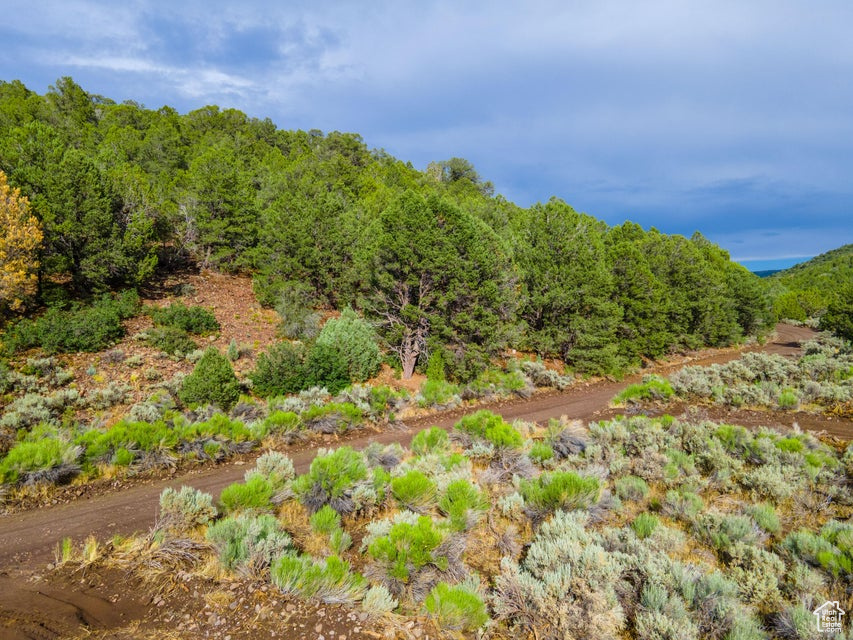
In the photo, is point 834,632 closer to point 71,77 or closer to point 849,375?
point 849,375

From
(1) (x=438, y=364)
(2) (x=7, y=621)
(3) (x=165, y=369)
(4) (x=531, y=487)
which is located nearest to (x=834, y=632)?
(4) (x=531, y=487)

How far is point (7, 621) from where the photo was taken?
3551mm

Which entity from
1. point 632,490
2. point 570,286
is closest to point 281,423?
point 632,490

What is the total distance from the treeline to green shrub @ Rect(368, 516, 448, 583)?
41.3ft

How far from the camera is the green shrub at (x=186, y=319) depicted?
1811 centimetres

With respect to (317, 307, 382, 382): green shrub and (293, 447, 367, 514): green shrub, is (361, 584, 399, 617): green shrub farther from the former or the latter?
(317, 307, 382, 382): green shrub

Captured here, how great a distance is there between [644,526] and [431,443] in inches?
188

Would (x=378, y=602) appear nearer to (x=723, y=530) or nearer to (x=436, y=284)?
(x=723, y=530)

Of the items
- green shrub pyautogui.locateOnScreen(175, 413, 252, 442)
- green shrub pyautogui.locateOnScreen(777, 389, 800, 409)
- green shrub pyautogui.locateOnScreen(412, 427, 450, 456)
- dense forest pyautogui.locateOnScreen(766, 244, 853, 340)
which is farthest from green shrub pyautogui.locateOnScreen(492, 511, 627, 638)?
dense forest pyautogui.locateOnScreen(766, 244, 853, 340)

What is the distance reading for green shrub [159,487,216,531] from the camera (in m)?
5.13

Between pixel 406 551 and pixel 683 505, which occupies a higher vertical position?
pixel 683 505

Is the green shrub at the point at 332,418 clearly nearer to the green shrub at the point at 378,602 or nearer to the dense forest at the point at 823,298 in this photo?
the green shrub at the point at 378,602

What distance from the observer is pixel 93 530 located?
5680 millimetres

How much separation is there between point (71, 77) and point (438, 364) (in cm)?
5010
